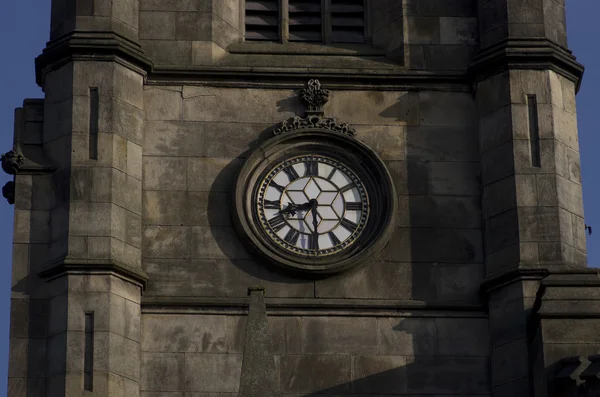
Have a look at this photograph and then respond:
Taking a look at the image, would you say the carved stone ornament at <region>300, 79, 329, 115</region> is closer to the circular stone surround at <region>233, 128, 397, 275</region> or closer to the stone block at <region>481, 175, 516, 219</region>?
the circular stone surround at <region>233, 128, 397, 275</region>

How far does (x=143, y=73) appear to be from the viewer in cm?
4191

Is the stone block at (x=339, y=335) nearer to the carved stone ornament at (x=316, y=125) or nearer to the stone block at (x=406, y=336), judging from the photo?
the stone block at (x=406, y=336)

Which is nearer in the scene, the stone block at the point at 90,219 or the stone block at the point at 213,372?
the stone block at the point at 213,372

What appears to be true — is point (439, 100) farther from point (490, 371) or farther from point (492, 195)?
point (490, 371)

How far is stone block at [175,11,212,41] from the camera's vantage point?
4262cm

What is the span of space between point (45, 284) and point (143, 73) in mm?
4188

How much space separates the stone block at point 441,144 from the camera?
41875 millimetres

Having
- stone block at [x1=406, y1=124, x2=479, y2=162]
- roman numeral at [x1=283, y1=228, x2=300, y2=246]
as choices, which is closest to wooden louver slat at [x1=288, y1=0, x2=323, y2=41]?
stone block at [x1=406, y1=124, x2=479, y2=162]

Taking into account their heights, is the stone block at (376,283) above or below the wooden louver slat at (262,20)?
below

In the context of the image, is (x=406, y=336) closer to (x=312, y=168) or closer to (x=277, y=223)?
(x=277, y=223)

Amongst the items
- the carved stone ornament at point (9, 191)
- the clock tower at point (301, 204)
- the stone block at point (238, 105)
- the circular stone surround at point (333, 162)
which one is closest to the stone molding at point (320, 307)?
the clock tower at point (301, 204)

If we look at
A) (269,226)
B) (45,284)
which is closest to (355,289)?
(269,226)

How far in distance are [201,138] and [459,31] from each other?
190 inches

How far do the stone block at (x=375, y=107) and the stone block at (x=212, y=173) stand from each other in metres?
2.01
